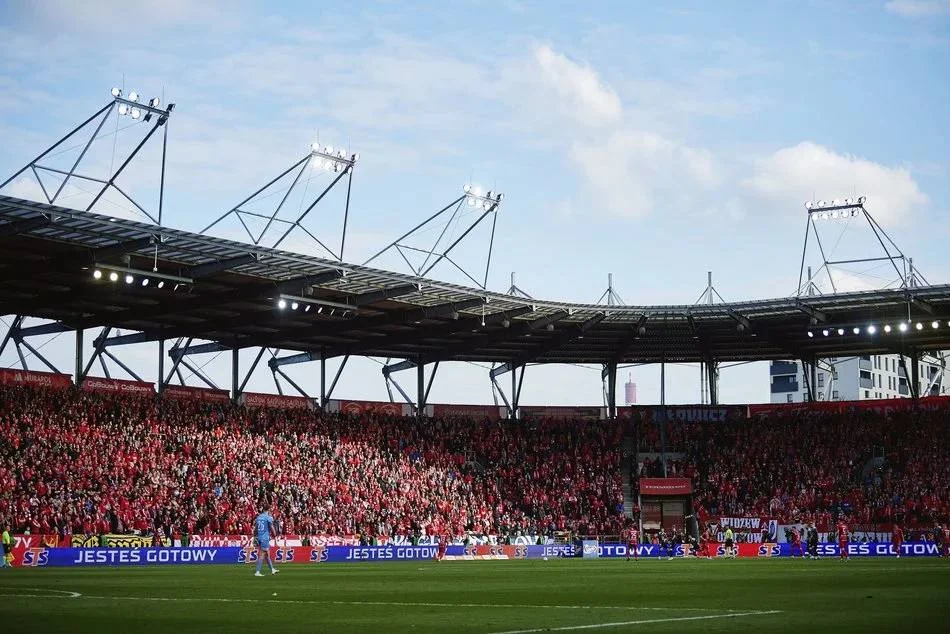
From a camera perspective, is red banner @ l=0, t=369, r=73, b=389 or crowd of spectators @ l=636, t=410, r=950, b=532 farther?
crowd of spectators @ l=636, t=410, r=950, b=532

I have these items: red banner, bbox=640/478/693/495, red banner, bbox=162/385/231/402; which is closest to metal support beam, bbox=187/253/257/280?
red banner, bbox=162/385/231/402

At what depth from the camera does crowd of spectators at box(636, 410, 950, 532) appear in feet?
201

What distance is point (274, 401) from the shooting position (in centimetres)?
6506

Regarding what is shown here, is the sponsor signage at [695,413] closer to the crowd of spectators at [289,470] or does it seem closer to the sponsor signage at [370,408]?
the crowd of spectators at [289,470]

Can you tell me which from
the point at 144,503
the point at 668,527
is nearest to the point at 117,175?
the point at 144,503

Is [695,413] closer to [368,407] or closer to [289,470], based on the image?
[368,407]

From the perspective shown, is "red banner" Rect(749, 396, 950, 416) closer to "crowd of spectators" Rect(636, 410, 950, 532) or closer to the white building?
"crowd of spectators" Rect(636, 410, 950, 532)

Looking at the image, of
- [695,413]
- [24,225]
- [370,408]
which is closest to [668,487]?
[695,413]

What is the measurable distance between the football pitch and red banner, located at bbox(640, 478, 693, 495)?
38177 millimetres

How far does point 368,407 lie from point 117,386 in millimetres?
16768

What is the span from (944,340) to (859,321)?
7191 millimetres

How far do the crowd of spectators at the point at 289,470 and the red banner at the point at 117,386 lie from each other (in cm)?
132

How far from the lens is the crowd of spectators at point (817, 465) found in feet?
201

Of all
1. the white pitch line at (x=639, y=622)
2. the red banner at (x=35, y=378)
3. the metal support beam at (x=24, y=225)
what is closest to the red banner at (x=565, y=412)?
the red banner at (x=35, y=378)
